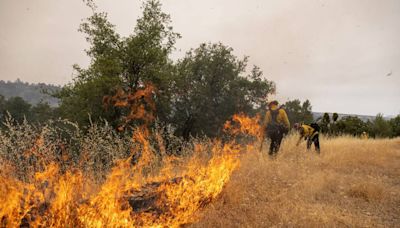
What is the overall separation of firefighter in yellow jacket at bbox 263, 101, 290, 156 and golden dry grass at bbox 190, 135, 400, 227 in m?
0.72

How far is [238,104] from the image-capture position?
853 inches

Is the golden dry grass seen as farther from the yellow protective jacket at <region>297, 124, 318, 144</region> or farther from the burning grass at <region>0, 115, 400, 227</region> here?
the yellow protective jacket at <region>297, 124, 318, 144</region>

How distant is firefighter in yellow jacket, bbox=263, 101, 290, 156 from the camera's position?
962 centimetres

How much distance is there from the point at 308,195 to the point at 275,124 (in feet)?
12.4

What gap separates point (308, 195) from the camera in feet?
20.3

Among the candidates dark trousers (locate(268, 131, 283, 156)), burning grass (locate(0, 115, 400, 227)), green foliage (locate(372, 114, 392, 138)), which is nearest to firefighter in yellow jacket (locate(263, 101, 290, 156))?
dark trousers (locate(268, 131, 283, 156))

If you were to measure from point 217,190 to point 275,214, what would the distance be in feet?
3.95

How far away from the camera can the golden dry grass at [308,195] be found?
4.70 metres

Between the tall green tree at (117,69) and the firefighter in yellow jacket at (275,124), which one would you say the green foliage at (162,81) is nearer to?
the tall green tree at (117,69)

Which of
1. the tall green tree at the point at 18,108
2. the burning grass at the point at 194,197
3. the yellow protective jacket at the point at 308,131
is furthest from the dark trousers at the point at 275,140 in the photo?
the tall green tree at the point at 18,108

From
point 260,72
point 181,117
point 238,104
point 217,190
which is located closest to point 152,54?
point 181,117

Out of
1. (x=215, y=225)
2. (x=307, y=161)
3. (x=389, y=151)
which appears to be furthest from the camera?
(x=389, y=151)

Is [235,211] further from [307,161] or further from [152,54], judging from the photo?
[152,54]

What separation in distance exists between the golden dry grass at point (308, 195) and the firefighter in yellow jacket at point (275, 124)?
72 centimetres
